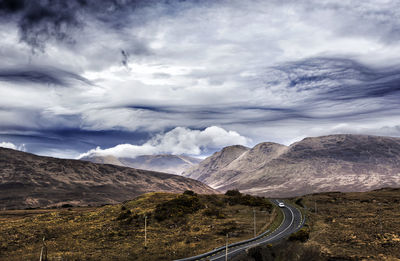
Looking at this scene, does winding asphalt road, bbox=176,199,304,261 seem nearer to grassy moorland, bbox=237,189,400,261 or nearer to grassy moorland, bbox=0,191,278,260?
grassy moorland, bbox=0,191,278,260

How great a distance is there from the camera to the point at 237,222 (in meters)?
69.7

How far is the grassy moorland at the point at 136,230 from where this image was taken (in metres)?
50.9

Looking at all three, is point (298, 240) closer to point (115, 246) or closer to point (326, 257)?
point (326, 257)

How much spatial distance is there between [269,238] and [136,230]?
29893 millimetres

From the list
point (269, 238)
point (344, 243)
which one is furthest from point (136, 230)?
point (344, 243)

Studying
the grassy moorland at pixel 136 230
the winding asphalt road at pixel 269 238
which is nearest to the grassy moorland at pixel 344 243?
the winding asphalt road at pixel 269 238

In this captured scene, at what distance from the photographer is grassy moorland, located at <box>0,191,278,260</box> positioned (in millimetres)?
50875

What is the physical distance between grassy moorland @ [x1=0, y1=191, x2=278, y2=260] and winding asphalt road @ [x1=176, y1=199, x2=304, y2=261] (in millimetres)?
3479

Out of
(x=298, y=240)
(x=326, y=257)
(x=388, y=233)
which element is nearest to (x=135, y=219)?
(x=298, y=240)

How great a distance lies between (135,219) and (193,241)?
76.6 feet

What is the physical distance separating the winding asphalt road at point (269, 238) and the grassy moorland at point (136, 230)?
3.48 metres

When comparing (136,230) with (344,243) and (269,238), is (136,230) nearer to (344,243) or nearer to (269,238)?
(269,238)

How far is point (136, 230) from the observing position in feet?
216

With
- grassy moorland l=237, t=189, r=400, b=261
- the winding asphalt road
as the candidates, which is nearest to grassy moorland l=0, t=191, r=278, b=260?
the winding asphalt road
